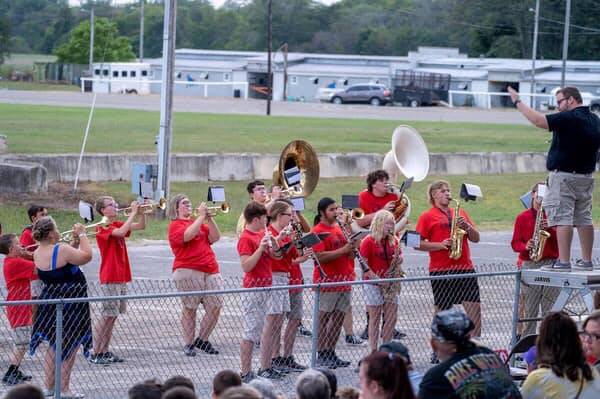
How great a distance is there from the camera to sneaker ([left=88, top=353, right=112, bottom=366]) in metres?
10.9

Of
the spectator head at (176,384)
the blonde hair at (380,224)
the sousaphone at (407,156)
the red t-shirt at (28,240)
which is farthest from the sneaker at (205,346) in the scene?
the spectator head at (176,384)

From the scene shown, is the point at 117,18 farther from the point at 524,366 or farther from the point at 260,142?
the point at 524,366

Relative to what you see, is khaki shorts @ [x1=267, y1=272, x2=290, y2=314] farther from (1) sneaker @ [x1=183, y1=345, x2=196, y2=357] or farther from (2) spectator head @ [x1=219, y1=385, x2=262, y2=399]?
(2) spectator head @ [x1=219, y1=385, x2=262, y2=399]

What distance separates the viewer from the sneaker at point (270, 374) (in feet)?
33.7

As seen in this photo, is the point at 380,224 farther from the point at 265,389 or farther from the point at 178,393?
the point at 178,393

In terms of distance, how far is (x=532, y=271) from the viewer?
398 inches

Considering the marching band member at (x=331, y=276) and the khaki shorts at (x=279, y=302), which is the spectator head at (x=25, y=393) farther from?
the marching band member at (x=331, y=276)

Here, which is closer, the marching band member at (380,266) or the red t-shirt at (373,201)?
the marching band member at (380,266)

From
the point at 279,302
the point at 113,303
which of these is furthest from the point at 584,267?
the point at 113,303

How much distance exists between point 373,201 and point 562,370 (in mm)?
6503

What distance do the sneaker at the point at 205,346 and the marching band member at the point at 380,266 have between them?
5.37 ft

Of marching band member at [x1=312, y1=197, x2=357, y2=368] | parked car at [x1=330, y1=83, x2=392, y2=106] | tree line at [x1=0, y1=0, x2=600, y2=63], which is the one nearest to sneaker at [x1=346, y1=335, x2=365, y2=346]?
marching band member at [x1=312, y1=197, x2=357, y2=368]

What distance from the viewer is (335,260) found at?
1151 cm

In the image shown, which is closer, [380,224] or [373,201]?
[380,224]
